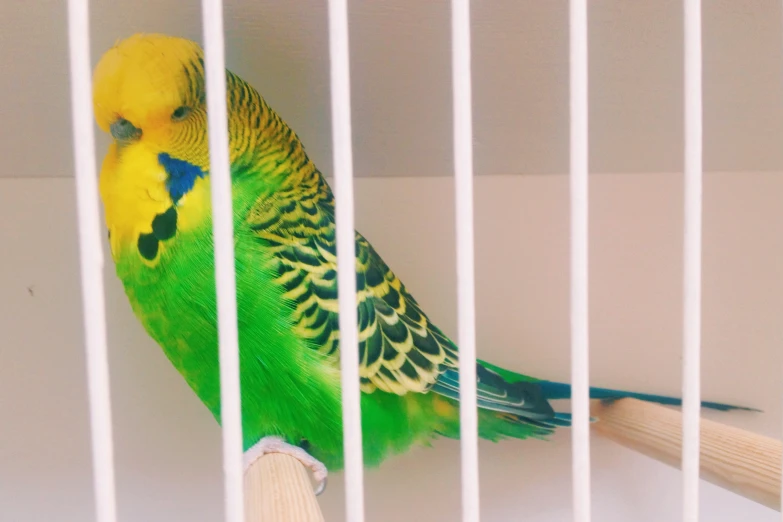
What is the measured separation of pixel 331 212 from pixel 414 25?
0.24m

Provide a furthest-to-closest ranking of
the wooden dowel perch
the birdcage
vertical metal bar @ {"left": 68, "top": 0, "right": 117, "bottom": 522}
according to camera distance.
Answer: the birdcage, the wooden dowel perch, vertical metal bar @ {"left": 68, "top": 0, "right": 117, "bottom": 522}

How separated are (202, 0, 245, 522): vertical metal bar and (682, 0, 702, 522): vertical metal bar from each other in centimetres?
31

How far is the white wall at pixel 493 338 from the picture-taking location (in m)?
0.72

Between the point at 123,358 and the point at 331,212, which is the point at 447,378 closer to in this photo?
the point at 331,212

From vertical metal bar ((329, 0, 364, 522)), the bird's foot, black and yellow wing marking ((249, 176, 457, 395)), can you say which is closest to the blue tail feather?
black and yellow wing marking ((249, 176, 457, 395))

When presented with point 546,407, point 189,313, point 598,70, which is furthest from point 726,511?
point 189,313

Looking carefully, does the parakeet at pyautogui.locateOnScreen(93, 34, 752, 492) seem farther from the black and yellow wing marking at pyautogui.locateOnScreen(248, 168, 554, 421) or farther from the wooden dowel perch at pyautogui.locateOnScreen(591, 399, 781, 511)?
the wooden dowel perch at pyautogui.locateOnScreen(591, 399, 781, 511)

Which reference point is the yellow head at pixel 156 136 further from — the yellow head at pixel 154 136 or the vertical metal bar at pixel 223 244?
the vertical metal bar at pixel 223 244

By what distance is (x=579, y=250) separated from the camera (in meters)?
0.36

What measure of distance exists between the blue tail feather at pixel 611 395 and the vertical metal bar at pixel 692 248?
31 cm

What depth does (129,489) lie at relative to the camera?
0.74 metres

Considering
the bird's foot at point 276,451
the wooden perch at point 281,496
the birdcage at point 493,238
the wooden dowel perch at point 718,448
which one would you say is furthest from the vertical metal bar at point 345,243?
the wooden dowel perch at point 718,448

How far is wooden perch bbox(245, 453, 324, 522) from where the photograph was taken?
0.38m

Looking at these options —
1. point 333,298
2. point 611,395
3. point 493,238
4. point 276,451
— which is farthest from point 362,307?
point 611,395
